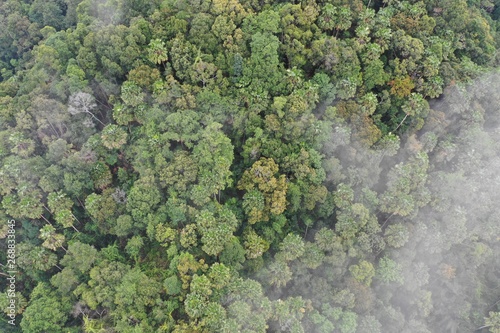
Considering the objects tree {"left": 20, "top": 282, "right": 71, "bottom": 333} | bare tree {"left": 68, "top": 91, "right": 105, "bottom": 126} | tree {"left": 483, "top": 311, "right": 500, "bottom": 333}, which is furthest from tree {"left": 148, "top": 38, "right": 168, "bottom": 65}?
tree {"left": 483, "top": 311, "right": 500, "bottom": 333}

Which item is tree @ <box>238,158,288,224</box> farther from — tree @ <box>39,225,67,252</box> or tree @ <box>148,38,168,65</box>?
tree @ <box>39,225,67,252</box>

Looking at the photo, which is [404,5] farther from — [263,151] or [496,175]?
[263,151]

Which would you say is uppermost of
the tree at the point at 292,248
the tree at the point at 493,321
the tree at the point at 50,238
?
the tree at the point at 493,321

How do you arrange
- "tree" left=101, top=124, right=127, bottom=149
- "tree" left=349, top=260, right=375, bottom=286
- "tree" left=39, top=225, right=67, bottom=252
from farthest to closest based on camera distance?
1. "tree" left=101, top=124, right=127, bottom=149
2. "tree" left=349, top=260, right=375, bottom=286
3. "tree" left=39, top=225, right=67, bottom=252

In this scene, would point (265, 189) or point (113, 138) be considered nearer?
point (265, 189)

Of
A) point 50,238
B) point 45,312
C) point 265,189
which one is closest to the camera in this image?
point 45,312

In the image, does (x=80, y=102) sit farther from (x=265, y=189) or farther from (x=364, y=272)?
(x=364, y=272)

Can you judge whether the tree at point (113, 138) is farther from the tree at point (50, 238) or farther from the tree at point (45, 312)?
the tree at point (45, 312)

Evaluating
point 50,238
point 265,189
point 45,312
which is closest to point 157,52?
point 265,189

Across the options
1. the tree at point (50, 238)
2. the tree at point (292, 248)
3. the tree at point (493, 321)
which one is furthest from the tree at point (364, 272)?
the tree at point (50, 238)
